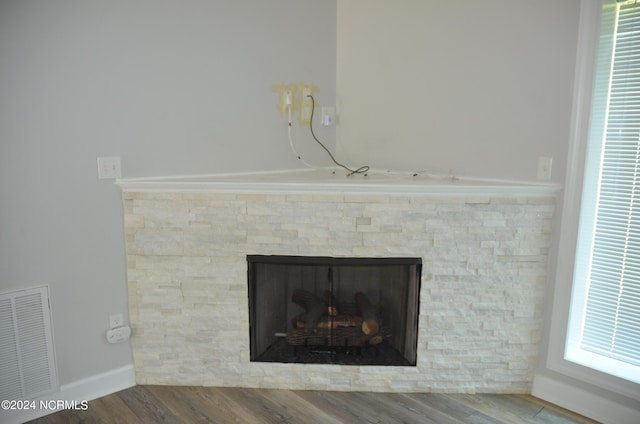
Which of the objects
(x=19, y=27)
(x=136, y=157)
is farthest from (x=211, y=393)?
(x=19, y=27)

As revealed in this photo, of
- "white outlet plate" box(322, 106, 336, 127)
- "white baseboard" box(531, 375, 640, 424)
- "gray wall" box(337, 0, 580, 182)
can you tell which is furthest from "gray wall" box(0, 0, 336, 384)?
"white baseboard" box(531, 375, 640, 424)

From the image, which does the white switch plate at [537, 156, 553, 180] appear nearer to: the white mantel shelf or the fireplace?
the white mantel shelf

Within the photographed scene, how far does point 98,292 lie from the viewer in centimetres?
226

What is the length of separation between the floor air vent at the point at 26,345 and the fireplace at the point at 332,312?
1009 millimetres

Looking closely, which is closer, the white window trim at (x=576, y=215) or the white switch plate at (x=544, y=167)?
the white window trim at (x=576, y=215)

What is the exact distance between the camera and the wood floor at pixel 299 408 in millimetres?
2150

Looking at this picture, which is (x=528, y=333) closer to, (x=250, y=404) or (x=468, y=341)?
(x=468, y=341)

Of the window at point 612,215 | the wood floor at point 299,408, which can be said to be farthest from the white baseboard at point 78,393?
the window at point 612,215

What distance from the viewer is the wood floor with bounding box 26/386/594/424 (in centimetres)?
215

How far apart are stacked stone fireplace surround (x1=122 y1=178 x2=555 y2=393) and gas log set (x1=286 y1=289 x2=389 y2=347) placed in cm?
16

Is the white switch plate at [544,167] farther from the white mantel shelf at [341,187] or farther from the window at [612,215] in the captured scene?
the window at [612,215]

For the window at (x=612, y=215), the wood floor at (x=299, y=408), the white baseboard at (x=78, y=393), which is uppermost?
the window at (x=612, y=215)

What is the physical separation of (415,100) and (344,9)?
0.87m

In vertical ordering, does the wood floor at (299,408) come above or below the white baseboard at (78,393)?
below
